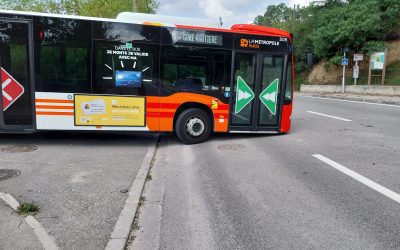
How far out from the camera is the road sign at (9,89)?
306 inches

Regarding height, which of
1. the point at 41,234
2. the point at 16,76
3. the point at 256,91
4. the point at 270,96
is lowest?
the point at 41,234

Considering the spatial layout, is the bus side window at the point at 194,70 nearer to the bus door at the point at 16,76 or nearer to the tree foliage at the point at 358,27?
the bus door at the point at 16,76

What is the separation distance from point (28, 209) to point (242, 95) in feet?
19.9

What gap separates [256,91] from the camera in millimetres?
9164

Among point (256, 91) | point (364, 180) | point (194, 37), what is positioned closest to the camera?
point (364, 180)

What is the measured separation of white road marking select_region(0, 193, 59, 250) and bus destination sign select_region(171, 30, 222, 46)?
207 inches

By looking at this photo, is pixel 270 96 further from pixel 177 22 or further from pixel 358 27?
Result: pixel 358 27

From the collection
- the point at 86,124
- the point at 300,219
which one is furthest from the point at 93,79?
the point at 300,219

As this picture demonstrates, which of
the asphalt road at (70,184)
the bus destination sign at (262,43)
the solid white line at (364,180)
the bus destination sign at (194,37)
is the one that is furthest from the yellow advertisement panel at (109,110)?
the solid white line at (364,180)

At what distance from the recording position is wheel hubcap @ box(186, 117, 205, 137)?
28.5ft

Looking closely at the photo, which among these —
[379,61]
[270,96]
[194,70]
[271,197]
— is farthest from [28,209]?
[379,61]

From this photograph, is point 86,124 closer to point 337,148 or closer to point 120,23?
point 120,23

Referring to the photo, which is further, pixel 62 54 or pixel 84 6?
pixel 84 6

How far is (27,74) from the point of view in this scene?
25.6 ft
